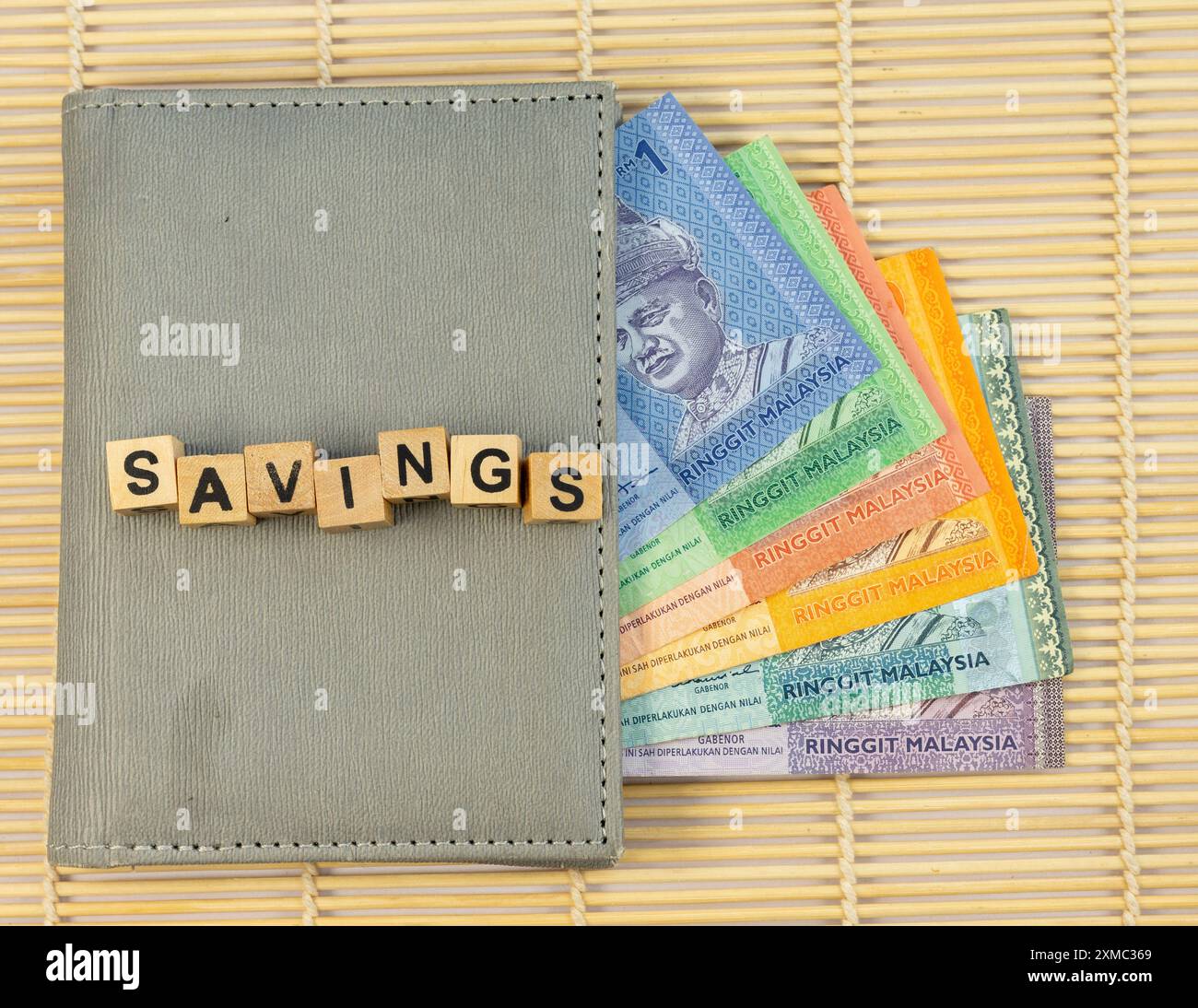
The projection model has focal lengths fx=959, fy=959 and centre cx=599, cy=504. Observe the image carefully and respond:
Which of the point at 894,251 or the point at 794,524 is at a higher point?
the point at 894,251

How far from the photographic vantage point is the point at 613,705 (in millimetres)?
786

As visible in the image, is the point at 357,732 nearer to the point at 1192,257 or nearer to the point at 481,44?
the point at 481,44

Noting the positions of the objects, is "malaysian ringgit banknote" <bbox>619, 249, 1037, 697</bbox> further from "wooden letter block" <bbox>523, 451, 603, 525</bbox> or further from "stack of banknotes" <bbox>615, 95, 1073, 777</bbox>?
"wooden letter block" <bbox>523, 451, 603, 525</bbox>

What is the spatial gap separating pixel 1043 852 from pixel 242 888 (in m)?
0.72

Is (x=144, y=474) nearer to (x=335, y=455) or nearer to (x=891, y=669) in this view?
(x=335, y=455)

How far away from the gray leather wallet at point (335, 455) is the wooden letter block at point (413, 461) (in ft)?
0.10

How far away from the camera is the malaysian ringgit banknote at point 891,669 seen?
835 mm

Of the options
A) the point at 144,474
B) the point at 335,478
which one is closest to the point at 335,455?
the point at 335,478

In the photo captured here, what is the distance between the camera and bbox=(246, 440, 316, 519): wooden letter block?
2.51 ft

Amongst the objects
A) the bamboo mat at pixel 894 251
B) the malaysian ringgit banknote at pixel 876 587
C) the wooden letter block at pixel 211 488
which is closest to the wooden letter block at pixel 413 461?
the wooden letter block at pixel 211 488

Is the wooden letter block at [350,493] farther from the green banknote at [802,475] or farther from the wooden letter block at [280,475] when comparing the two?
the green banknote at [802,475]

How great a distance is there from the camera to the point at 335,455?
0.79 metres

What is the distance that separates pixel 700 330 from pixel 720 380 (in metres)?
0.05
